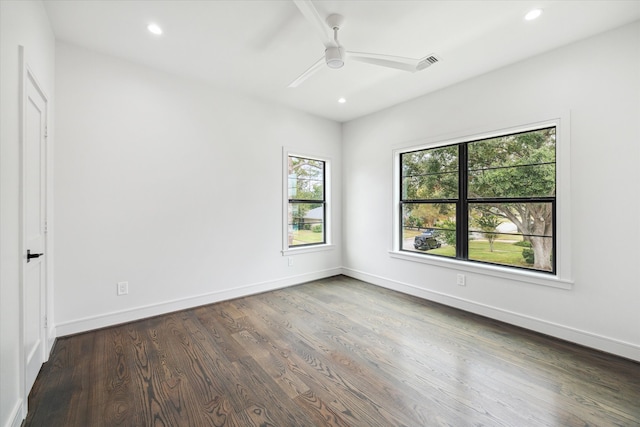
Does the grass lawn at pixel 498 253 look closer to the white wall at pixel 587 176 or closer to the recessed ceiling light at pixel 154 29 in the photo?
the white wall at pixel 587 176

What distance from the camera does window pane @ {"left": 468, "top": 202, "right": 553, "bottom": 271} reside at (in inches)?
112

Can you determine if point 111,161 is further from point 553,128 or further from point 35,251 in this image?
point 553,128

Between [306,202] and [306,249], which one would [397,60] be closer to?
[306,202]

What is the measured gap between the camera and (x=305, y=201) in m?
4.56

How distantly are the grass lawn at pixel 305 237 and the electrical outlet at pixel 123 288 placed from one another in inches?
88.7

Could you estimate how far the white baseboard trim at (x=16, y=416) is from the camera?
4.78 ft

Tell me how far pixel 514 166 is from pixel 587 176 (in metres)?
0.63

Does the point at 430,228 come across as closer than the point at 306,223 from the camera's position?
Yes

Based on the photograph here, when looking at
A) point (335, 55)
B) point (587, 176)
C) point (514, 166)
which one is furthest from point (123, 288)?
point (587, 176)

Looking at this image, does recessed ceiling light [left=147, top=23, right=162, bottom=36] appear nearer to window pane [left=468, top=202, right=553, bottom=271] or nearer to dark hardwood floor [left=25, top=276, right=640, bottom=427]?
dark hardwood floor [left=25, top=276, right=640, bottom=427]

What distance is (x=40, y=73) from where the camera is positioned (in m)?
2.09

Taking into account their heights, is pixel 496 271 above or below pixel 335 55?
below

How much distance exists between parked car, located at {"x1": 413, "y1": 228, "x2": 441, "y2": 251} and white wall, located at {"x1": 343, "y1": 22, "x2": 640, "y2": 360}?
45cm

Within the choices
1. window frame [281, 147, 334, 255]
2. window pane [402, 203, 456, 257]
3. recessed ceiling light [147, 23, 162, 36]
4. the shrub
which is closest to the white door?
recessed ceiling light [147, 23, 162, 36]
